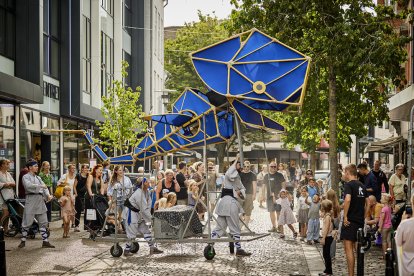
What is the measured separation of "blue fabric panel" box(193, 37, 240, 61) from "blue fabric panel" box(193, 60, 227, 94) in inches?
5.1

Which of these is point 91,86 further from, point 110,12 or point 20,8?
point 20,8

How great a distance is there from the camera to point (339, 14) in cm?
2103

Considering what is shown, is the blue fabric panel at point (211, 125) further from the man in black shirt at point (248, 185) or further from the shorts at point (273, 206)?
the man in black shirt at point (248, 185)

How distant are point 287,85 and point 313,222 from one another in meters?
5.40

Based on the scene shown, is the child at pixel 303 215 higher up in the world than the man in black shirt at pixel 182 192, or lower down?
lower down

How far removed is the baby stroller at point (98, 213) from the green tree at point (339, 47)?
5643mm

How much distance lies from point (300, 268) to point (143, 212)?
3612 mm

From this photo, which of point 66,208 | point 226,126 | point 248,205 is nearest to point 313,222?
point 248,205

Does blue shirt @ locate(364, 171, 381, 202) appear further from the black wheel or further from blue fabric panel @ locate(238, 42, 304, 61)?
the black wheel

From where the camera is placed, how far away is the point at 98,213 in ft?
65.5

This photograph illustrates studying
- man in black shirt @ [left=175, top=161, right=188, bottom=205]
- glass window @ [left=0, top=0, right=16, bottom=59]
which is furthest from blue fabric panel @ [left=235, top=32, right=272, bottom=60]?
glass window @ [left=0, top=0, right=16, bottom=59]

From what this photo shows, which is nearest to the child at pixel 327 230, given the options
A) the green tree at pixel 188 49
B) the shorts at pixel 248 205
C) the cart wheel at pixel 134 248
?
the cart wheel at pixel 134 248

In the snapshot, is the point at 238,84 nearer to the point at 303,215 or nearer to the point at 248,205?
the point at 303,215

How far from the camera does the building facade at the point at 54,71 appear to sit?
82.8 ft
